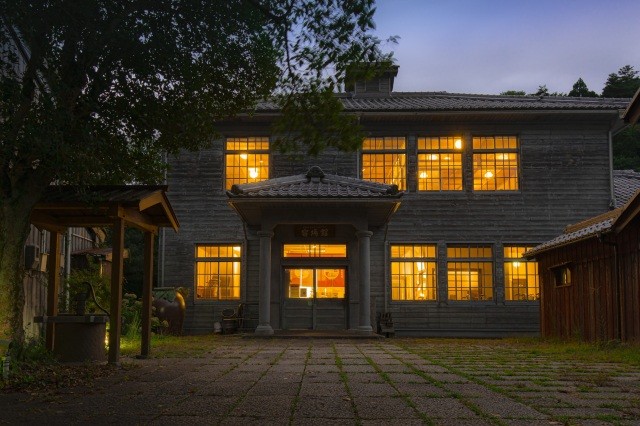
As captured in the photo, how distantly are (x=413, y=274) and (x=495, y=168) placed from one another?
393 cm

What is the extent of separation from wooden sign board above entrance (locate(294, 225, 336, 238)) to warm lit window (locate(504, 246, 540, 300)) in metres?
5.22

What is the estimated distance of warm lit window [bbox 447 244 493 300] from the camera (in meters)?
19.5

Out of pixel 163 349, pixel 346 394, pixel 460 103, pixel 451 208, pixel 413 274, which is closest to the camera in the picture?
pixel 346 394

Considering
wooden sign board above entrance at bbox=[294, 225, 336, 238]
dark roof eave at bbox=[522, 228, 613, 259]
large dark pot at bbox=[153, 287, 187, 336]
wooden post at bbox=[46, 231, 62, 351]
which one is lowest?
large dark pot at bbox=[153, 287, 187, 336]

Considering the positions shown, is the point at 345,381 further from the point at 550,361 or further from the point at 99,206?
the point at 99,206

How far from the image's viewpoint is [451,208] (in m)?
19.8

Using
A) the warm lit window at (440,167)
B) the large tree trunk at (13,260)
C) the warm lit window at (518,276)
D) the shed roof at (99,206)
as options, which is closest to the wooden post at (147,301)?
the shed roof at (99,206)

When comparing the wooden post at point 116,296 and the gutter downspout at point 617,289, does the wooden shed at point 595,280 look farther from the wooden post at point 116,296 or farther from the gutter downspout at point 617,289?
the wooden post at point 116,296

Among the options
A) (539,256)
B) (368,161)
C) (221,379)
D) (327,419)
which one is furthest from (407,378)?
(368,161)

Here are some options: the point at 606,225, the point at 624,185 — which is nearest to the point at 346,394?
the point at 606,225

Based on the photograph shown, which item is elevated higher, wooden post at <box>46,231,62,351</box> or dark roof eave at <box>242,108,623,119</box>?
dark roof eave at <box>242,108,623,119</box>

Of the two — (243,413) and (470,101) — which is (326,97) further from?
(470,101)

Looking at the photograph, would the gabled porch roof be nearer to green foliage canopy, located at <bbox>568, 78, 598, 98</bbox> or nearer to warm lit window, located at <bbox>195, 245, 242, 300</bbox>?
warm lit window, located at <bbox>195, 245, 242, 300</bbox>

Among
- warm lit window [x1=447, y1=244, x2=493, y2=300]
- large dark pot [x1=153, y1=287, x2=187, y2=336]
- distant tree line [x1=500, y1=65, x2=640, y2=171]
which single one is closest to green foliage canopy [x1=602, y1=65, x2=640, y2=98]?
distant tree line [x1=500, y1=65, x2=640, y2=171]
